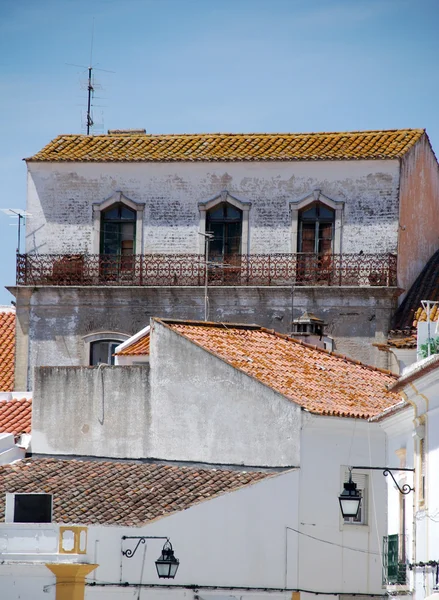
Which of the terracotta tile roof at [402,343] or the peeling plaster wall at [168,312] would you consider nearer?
the terracotta tile roof at [402,343]

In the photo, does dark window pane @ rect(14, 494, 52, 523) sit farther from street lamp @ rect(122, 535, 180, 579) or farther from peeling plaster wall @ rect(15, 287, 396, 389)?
peeling plaster wall @ rect(15, 287, 396, 389)

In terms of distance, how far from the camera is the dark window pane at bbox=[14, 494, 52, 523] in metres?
36.8

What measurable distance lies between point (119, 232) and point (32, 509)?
1590 centimetres

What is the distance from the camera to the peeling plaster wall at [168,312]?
4903 centimetres

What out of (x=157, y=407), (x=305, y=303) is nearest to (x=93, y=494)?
(x=157, y=407)

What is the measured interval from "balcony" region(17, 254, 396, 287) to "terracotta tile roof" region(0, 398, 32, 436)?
17.8 ft

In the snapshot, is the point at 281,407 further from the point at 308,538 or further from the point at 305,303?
the point at 305,303

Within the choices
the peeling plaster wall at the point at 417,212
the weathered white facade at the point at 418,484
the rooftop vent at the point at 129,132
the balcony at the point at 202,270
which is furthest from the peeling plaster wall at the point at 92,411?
the rooftop vent at the point at 129,132

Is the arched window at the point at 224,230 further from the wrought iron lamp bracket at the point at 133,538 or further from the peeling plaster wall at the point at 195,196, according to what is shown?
the wrought iron lamp bracket at the point at 133,538

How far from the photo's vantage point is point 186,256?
5131cm

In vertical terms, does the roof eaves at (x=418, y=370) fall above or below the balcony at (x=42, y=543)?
above

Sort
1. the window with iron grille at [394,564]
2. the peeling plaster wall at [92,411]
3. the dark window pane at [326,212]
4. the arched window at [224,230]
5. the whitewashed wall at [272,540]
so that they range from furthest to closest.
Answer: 1. the arched window at [224,230]
2. the dark window pane at [326,212]
3. the peeling plaster wall at [92,411]
4. the whitewashed wall at [272,540]
5. the window with iron grille at [394,564]

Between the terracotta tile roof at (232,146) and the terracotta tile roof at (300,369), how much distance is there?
7.01m

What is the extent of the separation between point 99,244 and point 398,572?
64.4ft
